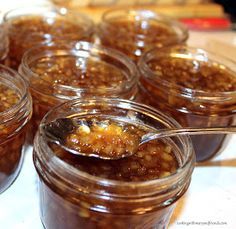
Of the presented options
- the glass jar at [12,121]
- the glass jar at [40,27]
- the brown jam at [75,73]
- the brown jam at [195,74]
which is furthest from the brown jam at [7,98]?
the brown jam at [195,74]

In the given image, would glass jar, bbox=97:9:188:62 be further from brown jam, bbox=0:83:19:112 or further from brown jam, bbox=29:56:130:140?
brown jam, bbox=0:83:19:112

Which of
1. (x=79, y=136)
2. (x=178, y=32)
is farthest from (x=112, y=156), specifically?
(x=178, y=32)

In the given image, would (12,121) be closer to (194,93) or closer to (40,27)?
(194,93)

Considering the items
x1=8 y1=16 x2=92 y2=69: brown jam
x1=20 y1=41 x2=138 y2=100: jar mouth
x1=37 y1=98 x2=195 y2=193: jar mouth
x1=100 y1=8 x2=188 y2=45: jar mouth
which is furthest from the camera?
x1=100 y1=8 x2=188 y2=45: jar mouth

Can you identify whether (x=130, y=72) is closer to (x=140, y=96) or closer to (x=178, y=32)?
(x=140, y=96)

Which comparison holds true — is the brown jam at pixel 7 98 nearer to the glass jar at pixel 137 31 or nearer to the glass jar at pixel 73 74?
the glass jar at pixel 73 74

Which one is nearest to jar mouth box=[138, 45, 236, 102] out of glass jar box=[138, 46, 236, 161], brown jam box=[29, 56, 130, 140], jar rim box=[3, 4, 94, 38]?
glass jar box=[138, 46, 236, 161]
